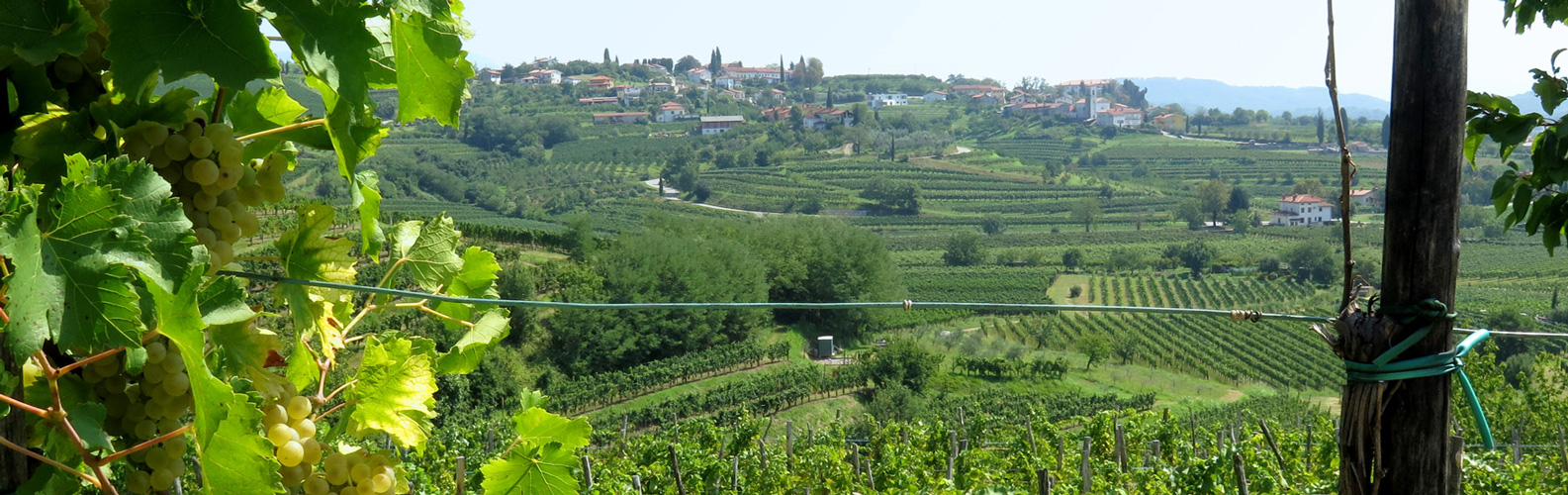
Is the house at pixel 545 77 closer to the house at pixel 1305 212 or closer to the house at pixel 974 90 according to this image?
the house at pixel 974 90

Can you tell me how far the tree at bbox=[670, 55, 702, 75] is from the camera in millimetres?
129375

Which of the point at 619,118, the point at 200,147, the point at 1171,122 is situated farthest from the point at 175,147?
the point at 1171,122

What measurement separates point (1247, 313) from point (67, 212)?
1792 mm

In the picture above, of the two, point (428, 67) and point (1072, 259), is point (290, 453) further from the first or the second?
point (1072, 259)

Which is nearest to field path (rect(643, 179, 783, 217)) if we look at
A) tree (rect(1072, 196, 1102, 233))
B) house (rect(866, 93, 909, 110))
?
tree (rect(1072, 196, 1102, 233))

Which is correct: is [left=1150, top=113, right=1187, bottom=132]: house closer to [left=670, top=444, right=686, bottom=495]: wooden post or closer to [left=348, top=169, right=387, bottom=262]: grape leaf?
[left=670, top=444, right=686, bottom=495]: wooden post

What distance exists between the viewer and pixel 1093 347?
3341 cm

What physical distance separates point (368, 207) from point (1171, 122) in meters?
103

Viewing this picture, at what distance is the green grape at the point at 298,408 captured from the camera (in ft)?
3.10

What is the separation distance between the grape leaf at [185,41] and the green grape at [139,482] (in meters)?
0.32

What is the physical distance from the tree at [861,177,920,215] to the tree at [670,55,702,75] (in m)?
69.3

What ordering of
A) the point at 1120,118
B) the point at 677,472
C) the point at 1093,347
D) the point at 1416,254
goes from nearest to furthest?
the point at 1416,254 → the point at 677,472 → the point at 1093,347 → the point at 1120,118

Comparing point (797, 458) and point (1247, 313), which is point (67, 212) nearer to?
point (1247, 313)

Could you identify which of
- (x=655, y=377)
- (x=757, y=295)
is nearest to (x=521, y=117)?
(x=757, y=295)
